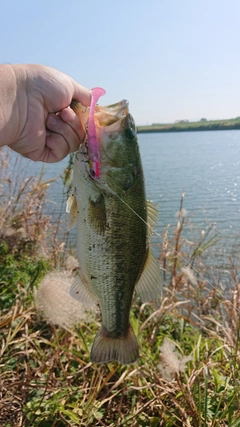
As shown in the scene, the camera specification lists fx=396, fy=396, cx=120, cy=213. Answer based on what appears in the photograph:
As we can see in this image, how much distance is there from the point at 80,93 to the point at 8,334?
8.22ft

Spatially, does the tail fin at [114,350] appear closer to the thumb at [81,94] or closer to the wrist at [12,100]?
the wrist at [12,100]

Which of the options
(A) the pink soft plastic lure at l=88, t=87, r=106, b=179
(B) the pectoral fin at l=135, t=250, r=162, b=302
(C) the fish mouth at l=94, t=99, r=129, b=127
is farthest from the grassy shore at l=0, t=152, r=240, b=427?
(C) the fish mouth at l=94, t=99, r=129, b=127

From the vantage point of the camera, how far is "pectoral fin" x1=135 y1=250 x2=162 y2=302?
2480mm

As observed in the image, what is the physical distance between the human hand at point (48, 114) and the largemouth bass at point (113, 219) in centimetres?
10

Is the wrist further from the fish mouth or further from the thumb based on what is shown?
the fish mouth

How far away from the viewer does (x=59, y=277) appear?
3.92 meters

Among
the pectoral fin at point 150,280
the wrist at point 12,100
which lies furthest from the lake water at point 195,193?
the wrist at point 12,100

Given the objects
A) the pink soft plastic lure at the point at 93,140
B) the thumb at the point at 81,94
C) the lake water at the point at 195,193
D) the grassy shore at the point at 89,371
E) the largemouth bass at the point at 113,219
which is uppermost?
the thumb at the point at 81,94

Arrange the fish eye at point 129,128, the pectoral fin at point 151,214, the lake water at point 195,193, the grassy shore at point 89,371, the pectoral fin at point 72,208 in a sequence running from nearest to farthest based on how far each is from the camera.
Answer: the fish eye at point 129,128 → the pectoral fin at point 72,208 → the pectoral fin at point 151,214 → the grassy shore at point 89,371 → the lake water at point 195,193

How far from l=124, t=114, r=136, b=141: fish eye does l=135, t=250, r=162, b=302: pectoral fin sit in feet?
2.36

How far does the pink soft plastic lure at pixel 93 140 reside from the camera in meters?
2.12

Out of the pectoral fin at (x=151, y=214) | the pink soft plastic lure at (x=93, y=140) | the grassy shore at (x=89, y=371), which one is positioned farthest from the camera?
the grassy shore at (x=89, y=371)

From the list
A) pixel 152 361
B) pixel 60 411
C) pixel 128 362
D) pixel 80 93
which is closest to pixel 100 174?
pixel 80 93

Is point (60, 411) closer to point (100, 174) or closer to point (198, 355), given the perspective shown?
point (198, 355)
